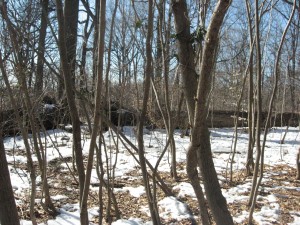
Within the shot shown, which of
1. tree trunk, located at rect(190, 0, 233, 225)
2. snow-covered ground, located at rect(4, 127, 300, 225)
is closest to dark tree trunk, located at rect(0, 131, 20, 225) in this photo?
tree trunk, located at rect(190, 0, 233, 225)

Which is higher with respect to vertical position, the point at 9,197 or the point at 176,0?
the point at 176,0

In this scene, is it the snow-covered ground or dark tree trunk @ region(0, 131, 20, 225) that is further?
the snow-covered ground

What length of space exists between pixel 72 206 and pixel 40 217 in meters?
0.48

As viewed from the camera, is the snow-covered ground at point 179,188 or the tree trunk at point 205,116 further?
the snow-covered ground at point 179,188

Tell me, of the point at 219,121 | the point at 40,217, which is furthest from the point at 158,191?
the point at 219,121

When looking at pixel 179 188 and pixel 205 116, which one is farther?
pixel 179 188

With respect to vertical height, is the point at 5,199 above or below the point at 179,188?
above

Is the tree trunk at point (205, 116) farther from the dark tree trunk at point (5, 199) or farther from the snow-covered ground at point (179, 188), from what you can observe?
the snow-covered ground at point (179, 188)

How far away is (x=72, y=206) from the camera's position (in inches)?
176

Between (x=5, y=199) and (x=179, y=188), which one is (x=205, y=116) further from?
(x=179, y=188)

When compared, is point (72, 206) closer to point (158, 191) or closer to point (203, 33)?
point (158, 191)

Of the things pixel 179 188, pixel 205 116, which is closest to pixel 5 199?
pixel 205 116

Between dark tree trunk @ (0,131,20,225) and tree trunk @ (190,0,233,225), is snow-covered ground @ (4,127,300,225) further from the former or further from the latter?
dark tree trunk @ (0,131,20,225)

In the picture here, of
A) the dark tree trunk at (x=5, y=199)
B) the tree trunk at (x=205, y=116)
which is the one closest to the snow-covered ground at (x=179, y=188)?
the tree trunk at (x=205, y=116)
